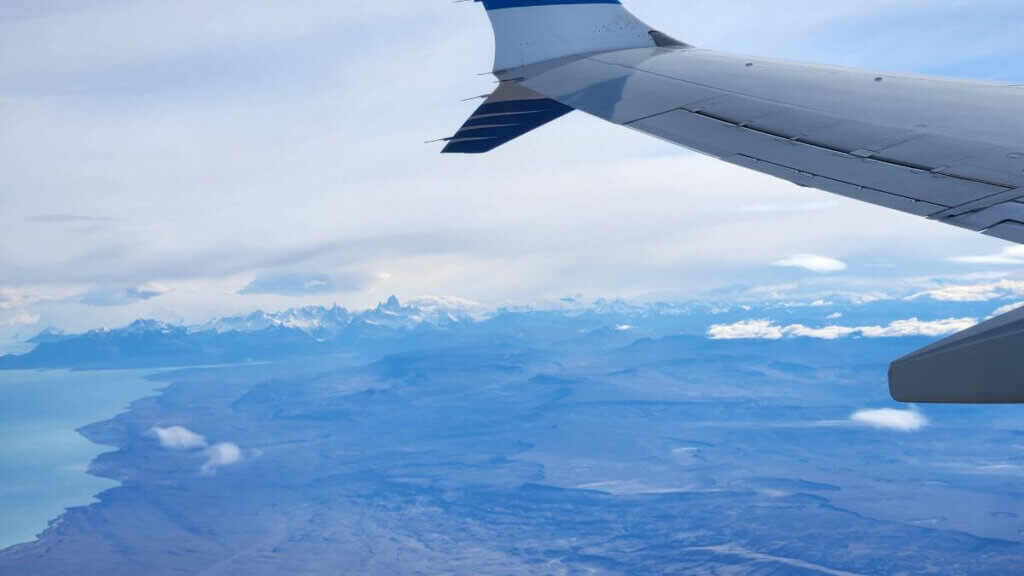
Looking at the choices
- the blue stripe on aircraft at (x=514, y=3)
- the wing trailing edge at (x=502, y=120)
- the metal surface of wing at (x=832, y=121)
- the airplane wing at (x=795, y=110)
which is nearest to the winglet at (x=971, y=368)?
the airplane wing at (x=795, y=110)

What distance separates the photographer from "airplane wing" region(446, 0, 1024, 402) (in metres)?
6.47

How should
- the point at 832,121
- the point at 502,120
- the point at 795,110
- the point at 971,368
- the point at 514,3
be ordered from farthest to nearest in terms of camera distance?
the point at 514,3 < the point at 502,120 < the point at 795,110 < the point at 832,121 < the point at 971,368

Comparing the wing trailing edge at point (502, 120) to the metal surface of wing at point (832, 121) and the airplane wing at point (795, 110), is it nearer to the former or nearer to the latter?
the airplane wing at point (795, 110)

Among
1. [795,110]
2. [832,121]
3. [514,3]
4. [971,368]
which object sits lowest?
[971,368]

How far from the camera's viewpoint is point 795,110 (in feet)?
28.8

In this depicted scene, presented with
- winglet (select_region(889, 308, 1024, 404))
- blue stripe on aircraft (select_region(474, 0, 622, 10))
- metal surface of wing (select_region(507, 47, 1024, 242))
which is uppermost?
blue stripe on aircraft (select_region(474, 0, 622, 10))

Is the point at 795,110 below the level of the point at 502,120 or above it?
below

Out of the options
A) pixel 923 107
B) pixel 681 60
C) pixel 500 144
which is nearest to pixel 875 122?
pixel 923 107

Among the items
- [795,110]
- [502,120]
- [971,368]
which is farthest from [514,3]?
[971,368]

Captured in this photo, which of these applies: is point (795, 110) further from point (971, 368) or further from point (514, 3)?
point (971, 368)

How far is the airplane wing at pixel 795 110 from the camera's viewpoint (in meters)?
6.47

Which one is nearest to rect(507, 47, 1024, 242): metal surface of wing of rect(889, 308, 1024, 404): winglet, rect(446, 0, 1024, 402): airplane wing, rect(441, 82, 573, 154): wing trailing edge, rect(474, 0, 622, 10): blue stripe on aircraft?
rect(446, 0, 1024, 402): airplane wing

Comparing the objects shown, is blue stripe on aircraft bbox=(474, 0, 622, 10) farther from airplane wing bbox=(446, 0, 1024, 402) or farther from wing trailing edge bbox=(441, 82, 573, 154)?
wing trailing edge bbox=(441, 82, 573, 154)

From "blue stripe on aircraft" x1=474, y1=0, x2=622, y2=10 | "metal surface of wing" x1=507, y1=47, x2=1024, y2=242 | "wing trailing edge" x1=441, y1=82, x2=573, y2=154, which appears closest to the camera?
"metal surface of wing" x1=507, y1=47, x2=1024, y2=242
